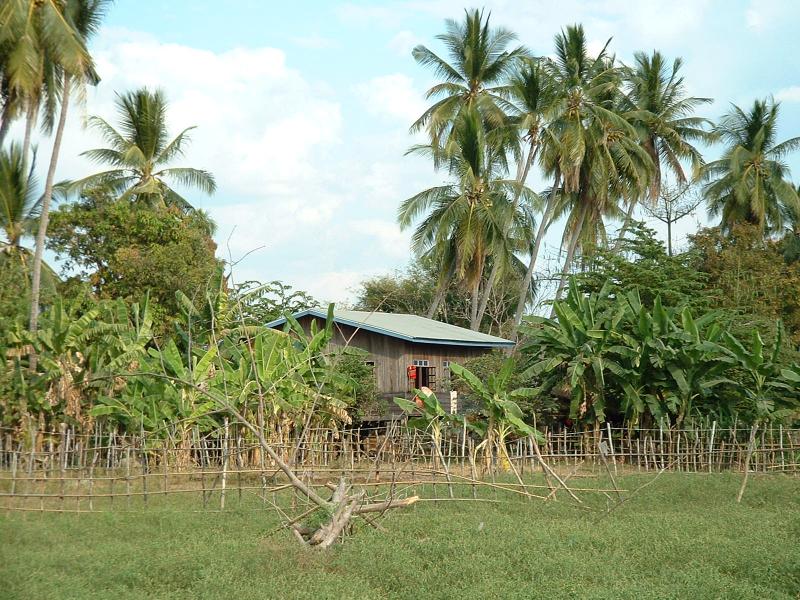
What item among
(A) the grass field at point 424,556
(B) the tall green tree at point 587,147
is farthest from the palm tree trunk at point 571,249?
(A) the grass field at point 424,556

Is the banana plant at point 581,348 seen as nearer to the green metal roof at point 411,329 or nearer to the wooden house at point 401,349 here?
the wooden house at point 401,349

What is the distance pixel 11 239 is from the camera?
19.3 metres

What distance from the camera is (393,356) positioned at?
21.4 metres

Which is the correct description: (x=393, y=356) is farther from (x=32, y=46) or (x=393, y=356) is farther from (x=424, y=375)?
(x=32, y=46)

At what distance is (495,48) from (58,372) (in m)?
18.5

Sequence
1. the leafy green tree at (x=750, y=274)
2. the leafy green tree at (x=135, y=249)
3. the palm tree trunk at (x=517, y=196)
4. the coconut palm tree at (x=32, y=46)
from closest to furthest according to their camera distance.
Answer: the coconut palm tree at (x=32, y=46)
the leafy green tree at (x=135, y=249)
the leafy green tree at (x=750, y=274)
the palm tree trunk at (x=517, y=196)

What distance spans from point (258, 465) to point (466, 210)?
14351mm

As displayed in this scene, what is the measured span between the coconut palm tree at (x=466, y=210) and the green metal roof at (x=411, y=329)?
3.04 m

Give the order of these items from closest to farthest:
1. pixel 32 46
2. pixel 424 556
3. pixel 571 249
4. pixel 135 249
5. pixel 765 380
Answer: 1. pixel 424 556
2. pixel 765 380
3. pixel 32 46
4. pixel 135 249
5. pixel 571 249

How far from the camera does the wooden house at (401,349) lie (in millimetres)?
20938

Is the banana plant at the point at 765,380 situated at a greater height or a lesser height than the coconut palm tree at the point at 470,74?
lesser

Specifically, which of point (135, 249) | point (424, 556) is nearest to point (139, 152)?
point (135, 249)

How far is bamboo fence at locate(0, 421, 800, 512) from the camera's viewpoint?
32.8ft

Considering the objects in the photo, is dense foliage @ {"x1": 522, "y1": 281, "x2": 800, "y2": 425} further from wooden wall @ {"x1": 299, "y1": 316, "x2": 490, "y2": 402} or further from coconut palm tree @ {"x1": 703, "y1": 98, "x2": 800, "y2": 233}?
coconut palm tree @ {"x1": 703, "y1": 98, "x2": 800, "y2": 233}
